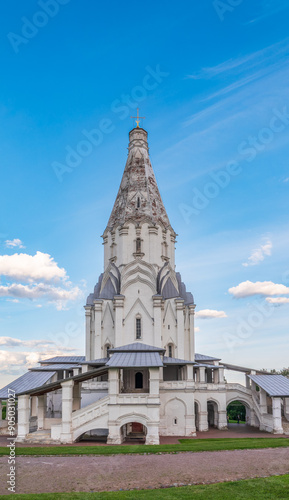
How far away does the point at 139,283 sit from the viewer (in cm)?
3316

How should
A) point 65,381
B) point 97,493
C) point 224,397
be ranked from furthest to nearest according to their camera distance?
point 224,397
point 65,381
point 97,493

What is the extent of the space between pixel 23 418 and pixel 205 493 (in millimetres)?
14888

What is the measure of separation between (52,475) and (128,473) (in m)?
2.49

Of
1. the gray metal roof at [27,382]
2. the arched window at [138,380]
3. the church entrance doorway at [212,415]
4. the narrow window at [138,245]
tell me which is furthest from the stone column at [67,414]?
the narrow window at [138,245]

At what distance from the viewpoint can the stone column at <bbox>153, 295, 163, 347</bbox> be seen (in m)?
31.6

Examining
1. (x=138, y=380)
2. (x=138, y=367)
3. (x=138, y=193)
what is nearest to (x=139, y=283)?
(x=138, y=380)

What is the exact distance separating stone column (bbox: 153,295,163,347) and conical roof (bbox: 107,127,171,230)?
7.12 meters

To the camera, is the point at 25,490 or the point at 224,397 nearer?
the point at 25,490

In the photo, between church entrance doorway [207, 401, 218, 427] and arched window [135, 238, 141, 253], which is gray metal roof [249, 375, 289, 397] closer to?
church entrance doorway [207, 401, 218, 427]

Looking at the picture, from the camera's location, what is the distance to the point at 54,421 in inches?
1005

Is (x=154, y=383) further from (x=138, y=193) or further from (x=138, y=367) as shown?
(x=138, y=193)

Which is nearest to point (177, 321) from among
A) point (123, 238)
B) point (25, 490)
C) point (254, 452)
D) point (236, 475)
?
point (123, 238)

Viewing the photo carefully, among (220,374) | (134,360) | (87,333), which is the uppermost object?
(87,333)

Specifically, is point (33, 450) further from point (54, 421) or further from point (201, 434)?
point (201, 434)
